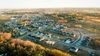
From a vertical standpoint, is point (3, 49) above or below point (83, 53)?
above

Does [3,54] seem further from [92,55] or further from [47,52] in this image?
[92,55]

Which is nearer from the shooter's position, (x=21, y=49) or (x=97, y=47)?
(x=21, y=49)

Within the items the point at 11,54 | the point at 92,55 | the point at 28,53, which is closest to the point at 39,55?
the point at 28,53

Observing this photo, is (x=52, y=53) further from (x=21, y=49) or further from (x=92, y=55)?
(x=92, y=55)

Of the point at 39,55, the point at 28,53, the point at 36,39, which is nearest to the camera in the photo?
the point at 39,55

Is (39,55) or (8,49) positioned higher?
(39,55)

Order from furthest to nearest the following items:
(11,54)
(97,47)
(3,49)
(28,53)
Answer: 1. (97,47)
2. (3,49)
3. (11,54)
4. (28,53)

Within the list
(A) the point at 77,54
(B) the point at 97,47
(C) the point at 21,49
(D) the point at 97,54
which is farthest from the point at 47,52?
(B) the point at 97,47

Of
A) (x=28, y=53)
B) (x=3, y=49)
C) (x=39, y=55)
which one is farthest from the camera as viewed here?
(x=3, y=49)

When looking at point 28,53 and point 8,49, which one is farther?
point 8,49
